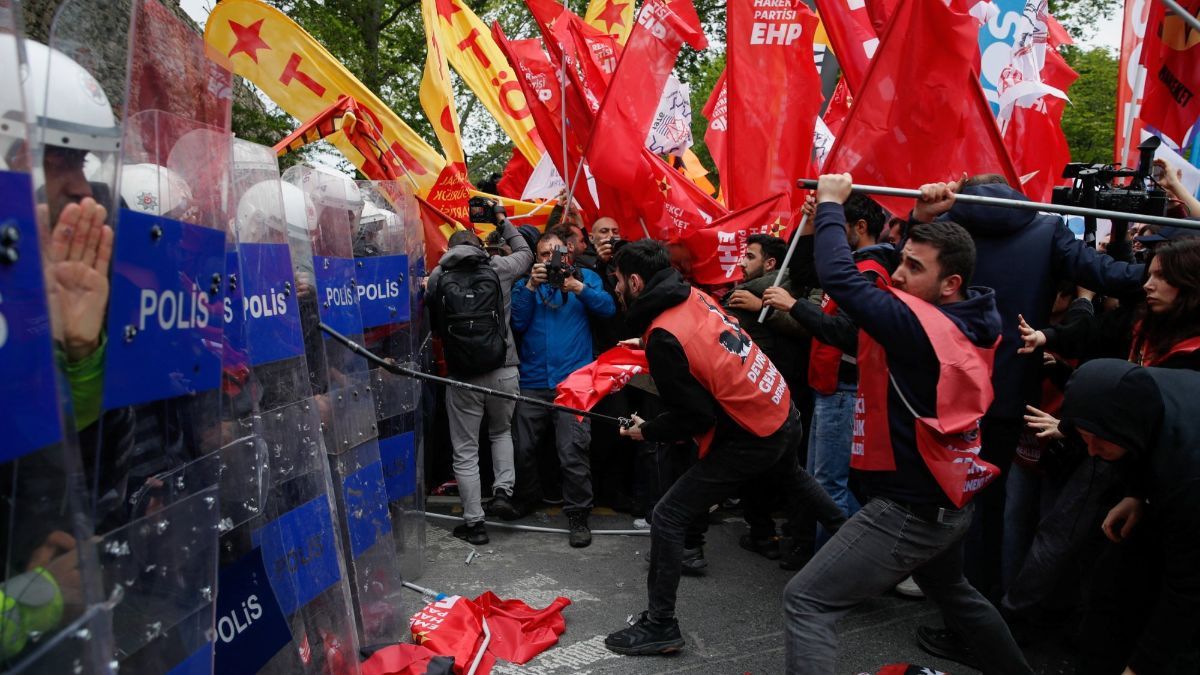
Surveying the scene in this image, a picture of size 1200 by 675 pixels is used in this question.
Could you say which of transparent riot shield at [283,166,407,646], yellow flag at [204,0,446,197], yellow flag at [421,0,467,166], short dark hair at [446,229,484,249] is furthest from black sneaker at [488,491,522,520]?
yellow flag at [421,0,467,166]

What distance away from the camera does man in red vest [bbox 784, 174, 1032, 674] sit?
8.90 feet

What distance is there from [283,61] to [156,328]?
178 inches

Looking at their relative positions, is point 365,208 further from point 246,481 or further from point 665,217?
point 665,217

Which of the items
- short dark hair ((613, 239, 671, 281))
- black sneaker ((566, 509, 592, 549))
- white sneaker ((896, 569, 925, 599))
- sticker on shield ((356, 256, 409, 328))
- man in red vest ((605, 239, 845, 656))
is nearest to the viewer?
man in red vest ((605, 239, 845, 656))

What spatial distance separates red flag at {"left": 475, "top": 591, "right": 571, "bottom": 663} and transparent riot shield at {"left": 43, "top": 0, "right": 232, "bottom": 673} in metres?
1.96

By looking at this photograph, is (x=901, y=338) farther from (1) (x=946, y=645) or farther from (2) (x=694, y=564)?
(2) (x=694, y=564)

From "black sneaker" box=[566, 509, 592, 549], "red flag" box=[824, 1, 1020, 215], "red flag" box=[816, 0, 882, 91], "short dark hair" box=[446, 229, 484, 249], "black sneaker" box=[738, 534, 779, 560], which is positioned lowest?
"black sneaker" box=[738, 534, 779, 560]

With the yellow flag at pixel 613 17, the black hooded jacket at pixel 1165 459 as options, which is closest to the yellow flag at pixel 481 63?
the yellow flag at pixel 613 17

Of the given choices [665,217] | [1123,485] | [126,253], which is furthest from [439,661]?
[665,217]

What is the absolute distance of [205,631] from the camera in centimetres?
194

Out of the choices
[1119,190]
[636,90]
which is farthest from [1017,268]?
[636,90]

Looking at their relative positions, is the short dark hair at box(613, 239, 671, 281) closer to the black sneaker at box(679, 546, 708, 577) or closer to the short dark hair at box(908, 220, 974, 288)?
the short dark hair at box(908, 220, 974, 288)

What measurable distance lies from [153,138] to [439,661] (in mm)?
2339

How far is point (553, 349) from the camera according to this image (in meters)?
5.79
